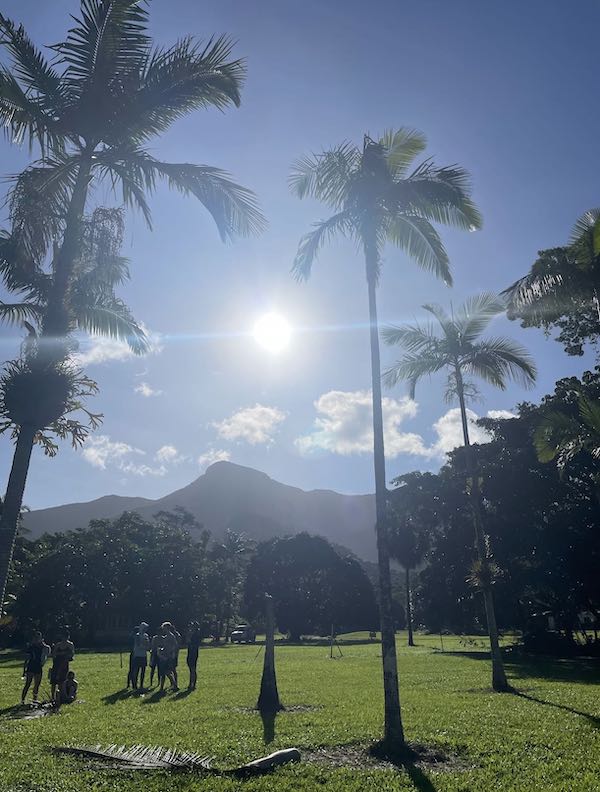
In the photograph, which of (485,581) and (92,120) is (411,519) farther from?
(92,120)

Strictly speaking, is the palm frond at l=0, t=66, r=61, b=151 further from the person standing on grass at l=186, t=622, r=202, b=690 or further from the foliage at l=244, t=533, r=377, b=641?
the foliage at l=244, t=533, r=377, b=641

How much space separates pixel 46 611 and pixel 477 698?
42.6m

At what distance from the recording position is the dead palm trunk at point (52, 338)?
8297 mm

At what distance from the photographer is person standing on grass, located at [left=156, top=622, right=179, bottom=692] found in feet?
62.8

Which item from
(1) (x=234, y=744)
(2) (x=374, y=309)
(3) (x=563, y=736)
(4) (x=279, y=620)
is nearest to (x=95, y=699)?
(1) (x=234, y=744)

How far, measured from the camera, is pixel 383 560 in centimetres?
1173

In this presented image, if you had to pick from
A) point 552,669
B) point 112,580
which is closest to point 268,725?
point 552,669

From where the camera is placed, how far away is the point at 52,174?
970 cm

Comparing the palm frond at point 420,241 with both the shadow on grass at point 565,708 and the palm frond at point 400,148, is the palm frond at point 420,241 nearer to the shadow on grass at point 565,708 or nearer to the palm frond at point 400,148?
the palm frond at point 400,148

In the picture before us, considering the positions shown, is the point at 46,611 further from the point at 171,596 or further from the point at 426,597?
the point at 426,597

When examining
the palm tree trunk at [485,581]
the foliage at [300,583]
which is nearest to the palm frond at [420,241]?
the palm tree trunk at [485,581]

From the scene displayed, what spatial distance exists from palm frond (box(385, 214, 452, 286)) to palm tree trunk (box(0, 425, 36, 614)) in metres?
9.25

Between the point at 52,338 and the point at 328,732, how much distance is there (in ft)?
29.4

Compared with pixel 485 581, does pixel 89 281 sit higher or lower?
higher
